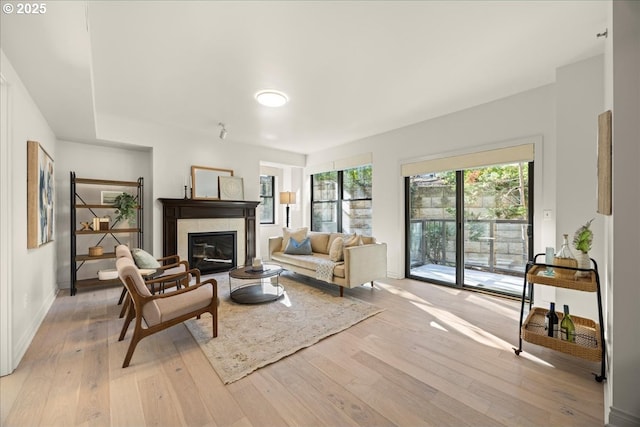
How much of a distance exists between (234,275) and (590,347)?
11.1 ft

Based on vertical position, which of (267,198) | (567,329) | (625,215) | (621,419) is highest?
(267,198)

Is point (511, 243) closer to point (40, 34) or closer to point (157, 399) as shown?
point (157, 399)

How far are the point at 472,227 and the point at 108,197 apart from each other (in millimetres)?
5760

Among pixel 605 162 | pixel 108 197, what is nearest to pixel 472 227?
pixel 605 162

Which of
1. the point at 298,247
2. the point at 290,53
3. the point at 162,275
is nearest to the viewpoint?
the point at 290,53

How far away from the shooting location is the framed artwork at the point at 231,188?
5234 mm

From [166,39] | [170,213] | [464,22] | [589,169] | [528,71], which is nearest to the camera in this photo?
[464,22]

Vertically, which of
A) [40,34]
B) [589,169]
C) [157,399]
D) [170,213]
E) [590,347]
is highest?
[40,34]

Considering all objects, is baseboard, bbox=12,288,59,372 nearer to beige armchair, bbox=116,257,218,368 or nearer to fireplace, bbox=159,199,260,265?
beige armchair, bbox=116,257,218,368

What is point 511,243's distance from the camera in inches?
144

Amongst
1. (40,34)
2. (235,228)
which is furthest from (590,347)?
(235,228)

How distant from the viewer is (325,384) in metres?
1.86

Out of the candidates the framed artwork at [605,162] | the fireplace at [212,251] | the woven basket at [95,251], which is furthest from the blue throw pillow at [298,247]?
the framed artwork at [605,162]

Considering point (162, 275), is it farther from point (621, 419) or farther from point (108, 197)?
point (621, 419)
